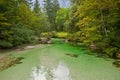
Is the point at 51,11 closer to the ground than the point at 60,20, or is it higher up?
higher up

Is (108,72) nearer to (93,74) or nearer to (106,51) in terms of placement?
(93,74)

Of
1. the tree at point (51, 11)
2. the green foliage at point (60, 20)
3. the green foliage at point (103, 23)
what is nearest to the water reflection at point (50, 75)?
the green foliage at point (103, 23)

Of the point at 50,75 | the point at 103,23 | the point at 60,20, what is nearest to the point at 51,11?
the point at 60,20

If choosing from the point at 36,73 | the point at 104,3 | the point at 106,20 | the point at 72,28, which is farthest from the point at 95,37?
the point at 72,28

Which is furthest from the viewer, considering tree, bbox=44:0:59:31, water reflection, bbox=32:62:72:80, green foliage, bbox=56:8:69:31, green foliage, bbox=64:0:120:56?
tree, bbox=44:0:59:31

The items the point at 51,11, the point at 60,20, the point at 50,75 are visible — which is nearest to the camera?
the point at 50,75

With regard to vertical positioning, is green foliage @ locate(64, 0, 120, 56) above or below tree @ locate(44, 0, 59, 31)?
below

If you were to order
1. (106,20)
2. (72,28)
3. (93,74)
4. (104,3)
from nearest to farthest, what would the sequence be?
1. (93,74)
2. (104,3)
3. (106,20)
4. (72,28)

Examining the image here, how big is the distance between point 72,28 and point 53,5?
32768 millimetres

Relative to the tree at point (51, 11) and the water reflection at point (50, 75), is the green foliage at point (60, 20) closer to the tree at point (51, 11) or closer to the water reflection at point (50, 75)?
the tree at point (51, 11)

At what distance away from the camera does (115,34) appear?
55.9 feet

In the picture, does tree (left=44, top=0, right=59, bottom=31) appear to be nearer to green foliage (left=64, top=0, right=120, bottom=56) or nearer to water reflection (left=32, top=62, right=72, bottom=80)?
green foliage (left=64, top=0, right=120, bottom=56)

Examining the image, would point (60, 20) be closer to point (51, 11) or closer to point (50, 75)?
point (51, 11)

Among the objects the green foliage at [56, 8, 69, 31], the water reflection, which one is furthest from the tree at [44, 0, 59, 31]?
the water reflection
